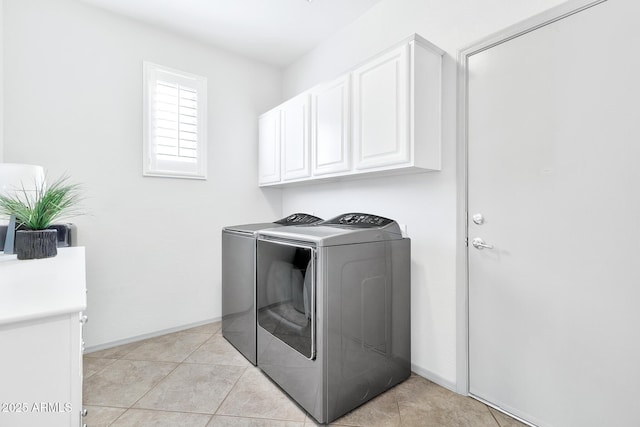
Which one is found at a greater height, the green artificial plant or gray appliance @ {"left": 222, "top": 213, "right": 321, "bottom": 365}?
the green artificial plant

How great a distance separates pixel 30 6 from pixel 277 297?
8.91ft

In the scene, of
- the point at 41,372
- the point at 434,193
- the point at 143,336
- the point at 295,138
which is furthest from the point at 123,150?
the point at 434,193

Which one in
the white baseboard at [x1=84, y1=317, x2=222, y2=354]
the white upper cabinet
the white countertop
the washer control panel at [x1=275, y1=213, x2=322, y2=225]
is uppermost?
the white upper cabinet

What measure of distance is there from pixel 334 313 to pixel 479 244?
93 centimetres

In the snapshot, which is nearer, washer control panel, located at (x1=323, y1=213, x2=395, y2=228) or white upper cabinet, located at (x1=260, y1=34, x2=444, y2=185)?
white upper cabinet, located at (x1=260, y1=34, x2=444, y2=185)

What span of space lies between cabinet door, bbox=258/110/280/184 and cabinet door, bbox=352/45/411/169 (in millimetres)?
1080

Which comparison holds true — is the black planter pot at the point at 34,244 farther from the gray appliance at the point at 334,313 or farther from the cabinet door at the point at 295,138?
the cabinet door at the point at 295,138

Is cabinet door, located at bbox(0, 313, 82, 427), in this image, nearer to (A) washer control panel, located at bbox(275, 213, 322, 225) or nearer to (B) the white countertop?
(B) the white countertop

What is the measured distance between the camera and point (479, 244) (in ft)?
5.73

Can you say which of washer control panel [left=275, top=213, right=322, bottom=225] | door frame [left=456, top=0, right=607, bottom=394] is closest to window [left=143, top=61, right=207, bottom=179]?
washer control panel [left=275, top=213, right=322, bottom=225]

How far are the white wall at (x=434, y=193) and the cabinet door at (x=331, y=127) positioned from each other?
37 cm

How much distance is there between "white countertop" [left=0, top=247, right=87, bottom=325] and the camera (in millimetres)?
746

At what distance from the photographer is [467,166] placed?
180cm

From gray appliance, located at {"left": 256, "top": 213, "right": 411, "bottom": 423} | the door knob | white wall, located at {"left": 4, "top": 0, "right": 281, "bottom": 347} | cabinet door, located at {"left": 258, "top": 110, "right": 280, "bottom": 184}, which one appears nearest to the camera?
gray appliance, located at {"left": 256, "top": 213, "right": 411, "bottom": 423}
